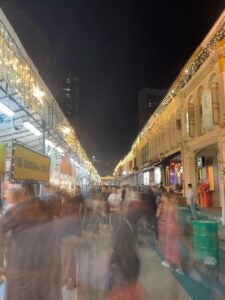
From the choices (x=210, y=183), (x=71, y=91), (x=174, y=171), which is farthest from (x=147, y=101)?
(x=210, y=183)

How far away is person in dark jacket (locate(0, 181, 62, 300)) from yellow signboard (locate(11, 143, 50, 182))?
8.20 feet

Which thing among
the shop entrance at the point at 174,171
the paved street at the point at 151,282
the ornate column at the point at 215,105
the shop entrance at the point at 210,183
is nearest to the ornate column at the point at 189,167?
the shop entrance at the point at 210,183

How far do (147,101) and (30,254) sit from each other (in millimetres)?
140494

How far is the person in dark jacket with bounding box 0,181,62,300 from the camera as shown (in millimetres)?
3262

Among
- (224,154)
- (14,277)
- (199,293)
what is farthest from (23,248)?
(224,154)

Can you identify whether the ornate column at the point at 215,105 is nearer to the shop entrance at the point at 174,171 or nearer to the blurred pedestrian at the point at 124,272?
the shop entrance at the point at 174,171

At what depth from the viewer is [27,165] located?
22.6 ft

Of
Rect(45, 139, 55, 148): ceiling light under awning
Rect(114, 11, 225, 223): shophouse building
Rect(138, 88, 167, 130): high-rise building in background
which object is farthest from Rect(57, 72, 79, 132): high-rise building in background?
Rect(45, 139, 55, 148): ceiling light under awning

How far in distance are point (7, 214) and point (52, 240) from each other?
57 centimetres

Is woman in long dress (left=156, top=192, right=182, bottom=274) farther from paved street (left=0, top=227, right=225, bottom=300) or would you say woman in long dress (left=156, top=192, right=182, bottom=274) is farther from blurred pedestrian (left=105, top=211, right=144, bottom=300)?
blurred pedestrian (left=105, top=211, right=144, bottom=300)

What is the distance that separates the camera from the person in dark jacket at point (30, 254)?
128 inches

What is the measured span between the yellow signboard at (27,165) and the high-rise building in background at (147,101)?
422 ft

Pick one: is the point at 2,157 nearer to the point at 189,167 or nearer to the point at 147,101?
the point at 189,167

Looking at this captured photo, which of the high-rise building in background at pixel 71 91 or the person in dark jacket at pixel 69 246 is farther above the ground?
the high-rise building in background at pixel 71 91
